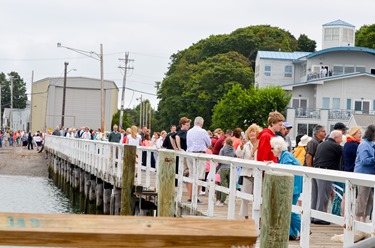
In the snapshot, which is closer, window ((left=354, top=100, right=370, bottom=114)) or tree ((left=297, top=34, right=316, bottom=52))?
window ((left=354, top=100, right=370, bottom=114))

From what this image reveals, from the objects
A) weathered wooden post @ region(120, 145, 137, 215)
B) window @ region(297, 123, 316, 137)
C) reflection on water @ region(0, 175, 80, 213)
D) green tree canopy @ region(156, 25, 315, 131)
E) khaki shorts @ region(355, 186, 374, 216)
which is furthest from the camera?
green tree canopy @ region(156, 25, 315, 131)

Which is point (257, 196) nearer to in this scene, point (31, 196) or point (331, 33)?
Answer: point (31, 196)

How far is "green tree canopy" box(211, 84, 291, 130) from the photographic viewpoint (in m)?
70.6

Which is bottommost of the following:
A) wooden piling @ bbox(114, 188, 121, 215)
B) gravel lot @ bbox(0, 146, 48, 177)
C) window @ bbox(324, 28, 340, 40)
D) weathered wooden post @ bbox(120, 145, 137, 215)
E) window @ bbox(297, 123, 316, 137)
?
gravel lot @ bbox(0, 146, 48, 177)

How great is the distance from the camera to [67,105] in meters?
100

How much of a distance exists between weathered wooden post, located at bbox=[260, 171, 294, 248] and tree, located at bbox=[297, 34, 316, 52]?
4170 inches

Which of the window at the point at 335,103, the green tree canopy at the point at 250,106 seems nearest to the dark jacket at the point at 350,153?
the green tree canopy at the point at 250,106

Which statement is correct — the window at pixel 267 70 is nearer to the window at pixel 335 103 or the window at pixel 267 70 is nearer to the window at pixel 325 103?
the window at pixel 325 103

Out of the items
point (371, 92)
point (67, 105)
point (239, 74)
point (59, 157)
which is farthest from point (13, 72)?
point (59, 157)

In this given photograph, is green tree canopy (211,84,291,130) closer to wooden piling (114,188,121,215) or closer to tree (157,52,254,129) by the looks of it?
tree (157,52,254,129)

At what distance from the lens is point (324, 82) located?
69.4 metres

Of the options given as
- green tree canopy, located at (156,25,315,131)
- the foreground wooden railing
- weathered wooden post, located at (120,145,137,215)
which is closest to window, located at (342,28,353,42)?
green tree canopy, located at (156,25,315,131)

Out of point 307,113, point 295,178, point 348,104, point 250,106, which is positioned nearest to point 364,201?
point 295,178

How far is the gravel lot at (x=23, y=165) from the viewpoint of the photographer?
46009mm
